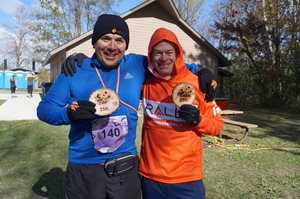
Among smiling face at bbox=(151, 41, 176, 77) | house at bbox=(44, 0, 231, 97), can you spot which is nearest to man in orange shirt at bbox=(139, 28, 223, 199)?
smiling face at bbox=(151, 41, 176, 77)

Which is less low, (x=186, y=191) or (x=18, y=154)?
(x=186, y=191)

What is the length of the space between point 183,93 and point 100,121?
1.97 ft

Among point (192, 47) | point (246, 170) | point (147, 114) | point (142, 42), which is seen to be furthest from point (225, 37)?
point (147, 114)

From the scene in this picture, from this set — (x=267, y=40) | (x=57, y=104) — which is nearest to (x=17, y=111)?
(x=57, y=104)

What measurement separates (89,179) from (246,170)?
3.88m

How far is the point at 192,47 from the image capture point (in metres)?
17.6

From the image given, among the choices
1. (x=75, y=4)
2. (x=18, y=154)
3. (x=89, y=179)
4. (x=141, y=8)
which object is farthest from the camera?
(x=75, y=4)

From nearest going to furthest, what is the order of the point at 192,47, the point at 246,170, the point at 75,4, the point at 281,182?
the point at 281,182, the point at 246,170, the point at 192,47, the point at 75,4

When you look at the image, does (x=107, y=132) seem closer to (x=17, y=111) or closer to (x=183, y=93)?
(x=183, y=93)

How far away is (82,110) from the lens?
75.4 inches

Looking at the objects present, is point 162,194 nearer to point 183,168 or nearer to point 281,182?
point 183,168

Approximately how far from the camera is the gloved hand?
2199mm

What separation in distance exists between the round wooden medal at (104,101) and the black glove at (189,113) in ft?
1.44

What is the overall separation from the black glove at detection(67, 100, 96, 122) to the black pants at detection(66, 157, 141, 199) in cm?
39
